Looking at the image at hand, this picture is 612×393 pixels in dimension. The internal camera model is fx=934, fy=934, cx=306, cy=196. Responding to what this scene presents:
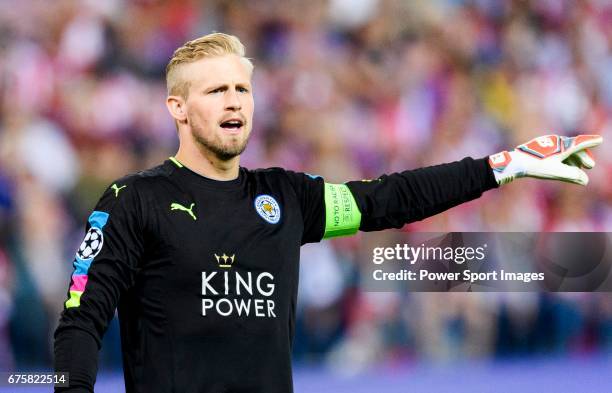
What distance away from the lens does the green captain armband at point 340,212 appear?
112 inches

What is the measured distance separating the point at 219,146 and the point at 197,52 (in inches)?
11.1

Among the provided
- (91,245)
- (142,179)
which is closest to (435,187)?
(142,179)

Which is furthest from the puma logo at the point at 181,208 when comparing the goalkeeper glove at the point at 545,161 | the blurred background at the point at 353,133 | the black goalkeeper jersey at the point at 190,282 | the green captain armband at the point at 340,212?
the blurred background at the point at 353,133

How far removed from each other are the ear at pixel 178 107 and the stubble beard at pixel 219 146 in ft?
0.20

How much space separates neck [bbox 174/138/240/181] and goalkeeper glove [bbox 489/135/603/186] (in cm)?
82

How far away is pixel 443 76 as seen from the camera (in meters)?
7.23

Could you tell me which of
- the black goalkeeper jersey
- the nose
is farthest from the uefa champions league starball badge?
the nose

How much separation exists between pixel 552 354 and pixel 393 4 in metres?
2.92

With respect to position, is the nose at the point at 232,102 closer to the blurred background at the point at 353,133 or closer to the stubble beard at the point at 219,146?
the stubble beard at the point at 219,146

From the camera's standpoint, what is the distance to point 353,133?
6.99 metres

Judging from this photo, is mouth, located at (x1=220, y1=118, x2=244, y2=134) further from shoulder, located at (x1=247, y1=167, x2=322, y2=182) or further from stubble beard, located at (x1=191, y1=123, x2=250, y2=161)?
shoulder, located at (x1=247, y1=167, x2=322, y2=182)

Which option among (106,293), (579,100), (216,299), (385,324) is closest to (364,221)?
(216,299)

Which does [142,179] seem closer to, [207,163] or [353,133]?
[207,163]

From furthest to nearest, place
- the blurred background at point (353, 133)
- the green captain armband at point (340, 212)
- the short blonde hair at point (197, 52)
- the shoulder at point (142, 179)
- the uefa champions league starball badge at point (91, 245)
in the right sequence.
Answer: the blurred background at point (353, 133) < the green captain armband at point (340, 212) < the short blonde hair at point (197, 52) < the shoulder at point (142, 179) < the uefa champions league starball badge at point (91, 245)
